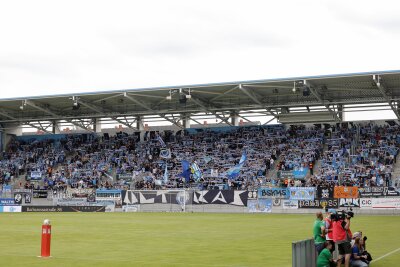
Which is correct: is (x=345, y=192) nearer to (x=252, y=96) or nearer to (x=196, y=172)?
(x=252, y=96)

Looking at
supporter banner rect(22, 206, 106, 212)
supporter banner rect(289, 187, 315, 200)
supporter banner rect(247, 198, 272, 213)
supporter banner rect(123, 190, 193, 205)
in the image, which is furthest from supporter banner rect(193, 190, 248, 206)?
supporter banner rect(22, 206, 106, 212)

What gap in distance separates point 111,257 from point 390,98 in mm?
42611

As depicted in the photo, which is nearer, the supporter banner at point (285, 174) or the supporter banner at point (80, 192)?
the supporter banner at point (285, 174)

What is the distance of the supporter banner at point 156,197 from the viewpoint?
5594cm

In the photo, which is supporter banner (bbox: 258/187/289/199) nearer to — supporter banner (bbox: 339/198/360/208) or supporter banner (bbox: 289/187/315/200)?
supporter banner (bbox: 289/187/315/200)

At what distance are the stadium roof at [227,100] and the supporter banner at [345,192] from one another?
897cm

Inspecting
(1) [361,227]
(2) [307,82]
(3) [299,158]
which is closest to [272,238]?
(1) [361,227]

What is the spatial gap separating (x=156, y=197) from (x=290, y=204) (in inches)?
494

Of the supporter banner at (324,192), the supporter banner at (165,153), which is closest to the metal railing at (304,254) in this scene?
the supporter banner at (324,192)

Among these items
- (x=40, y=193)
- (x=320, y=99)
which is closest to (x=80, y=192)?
(x=40, y=193)

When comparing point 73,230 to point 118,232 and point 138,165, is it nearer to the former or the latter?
point 118,232

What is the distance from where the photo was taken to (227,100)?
6272 cm

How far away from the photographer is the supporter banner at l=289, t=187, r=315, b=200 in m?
50.8

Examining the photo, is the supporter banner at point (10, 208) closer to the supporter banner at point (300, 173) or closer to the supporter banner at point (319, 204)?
the supporter banner at point (300, 173)
